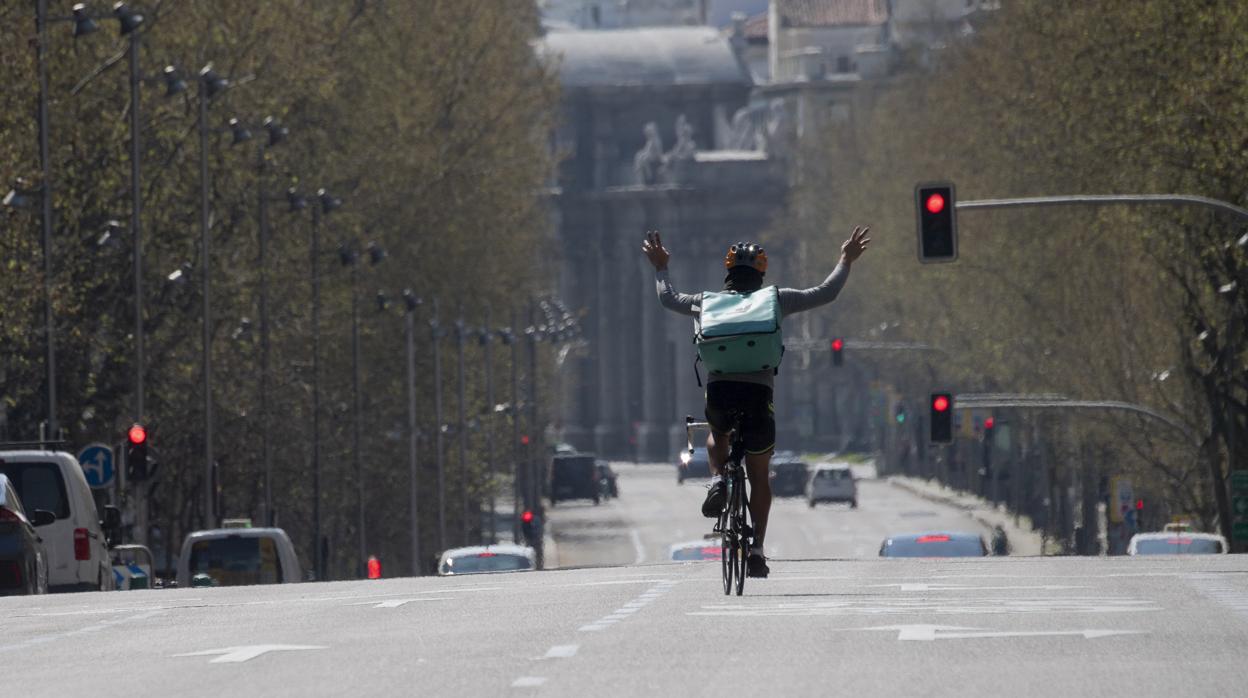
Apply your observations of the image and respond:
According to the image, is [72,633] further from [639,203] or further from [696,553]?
[639,203]

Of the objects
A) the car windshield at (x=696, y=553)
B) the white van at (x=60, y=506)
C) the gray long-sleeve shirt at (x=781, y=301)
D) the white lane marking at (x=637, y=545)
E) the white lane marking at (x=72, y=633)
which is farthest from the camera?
the white lane marking at (x=637, y=545)

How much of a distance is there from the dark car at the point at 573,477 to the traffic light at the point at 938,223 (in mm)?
90420

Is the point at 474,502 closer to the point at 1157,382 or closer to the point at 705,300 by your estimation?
the point at 1157,382

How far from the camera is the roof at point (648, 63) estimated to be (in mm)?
178625

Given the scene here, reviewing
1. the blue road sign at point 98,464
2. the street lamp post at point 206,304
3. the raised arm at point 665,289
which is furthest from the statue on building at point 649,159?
the raised arm at point 665,289

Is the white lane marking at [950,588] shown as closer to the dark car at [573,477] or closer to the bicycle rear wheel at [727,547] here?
the bicycle rear wheel at [727,547]

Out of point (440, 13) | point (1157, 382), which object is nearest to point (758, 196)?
point (440, 13)

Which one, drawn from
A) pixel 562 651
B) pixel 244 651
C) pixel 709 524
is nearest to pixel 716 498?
pixel 562 651

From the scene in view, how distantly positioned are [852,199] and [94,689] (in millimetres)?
110425

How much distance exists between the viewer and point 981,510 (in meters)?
104

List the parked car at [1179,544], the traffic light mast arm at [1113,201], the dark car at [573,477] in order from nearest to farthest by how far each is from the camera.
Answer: the traffic light mast arm at [1113,201] < the parked car at [1179,544] < the dark car at [573,477]

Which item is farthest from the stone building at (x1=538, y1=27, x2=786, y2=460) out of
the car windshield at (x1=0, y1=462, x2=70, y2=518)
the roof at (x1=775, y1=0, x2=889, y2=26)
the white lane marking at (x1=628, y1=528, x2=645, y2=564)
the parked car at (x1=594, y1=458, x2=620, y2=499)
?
the car windshield at (x1=0, y1=462, x2=70, y2=518)

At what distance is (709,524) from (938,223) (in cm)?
5857

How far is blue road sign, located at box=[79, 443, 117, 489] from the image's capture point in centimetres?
4466
